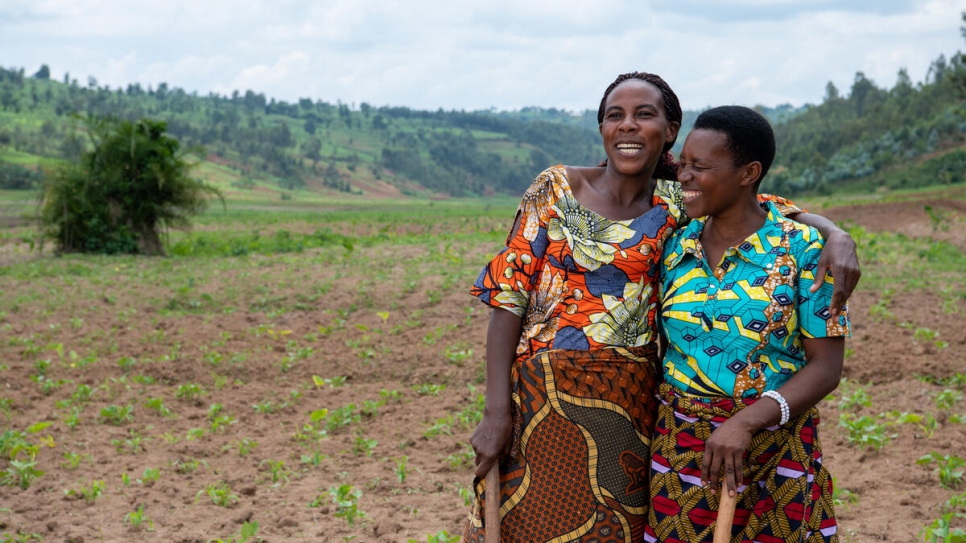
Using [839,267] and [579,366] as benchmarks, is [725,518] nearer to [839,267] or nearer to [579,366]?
[579,366]

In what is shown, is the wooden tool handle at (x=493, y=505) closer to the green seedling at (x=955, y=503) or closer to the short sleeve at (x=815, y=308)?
the short sleeve at (x=815, y=308)

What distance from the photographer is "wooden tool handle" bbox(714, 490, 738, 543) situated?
211 centimetres

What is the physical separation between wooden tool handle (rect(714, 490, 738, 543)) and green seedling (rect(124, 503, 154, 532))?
2.92 metres

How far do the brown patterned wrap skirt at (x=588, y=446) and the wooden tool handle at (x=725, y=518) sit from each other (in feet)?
0.86

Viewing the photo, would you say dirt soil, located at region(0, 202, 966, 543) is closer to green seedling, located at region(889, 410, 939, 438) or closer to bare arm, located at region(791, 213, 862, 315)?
green seedling, located at region(889, 410, 939, 438)

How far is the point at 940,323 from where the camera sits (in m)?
7.64

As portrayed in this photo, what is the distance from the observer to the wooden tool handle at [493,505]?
2336mm

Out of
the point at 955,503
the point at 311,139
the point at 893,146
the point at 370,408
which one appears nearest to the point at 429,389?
the point at 370,408

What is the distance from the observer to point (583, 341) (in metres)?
2.31

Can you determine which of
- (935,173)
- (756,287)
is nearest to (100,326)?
(756,287)

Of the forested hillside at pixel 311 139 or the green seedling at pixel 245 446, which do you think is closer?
the green seedling at pixel 245 446

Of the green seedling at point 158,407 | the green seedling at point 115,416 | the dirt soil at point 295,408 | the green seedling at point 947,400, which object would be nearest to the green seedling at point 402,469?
the dirt soil at point 295,408

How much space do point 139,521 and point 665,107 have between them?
3136 mm

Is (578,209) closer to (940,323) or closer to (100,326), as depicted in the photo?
(940,323)
